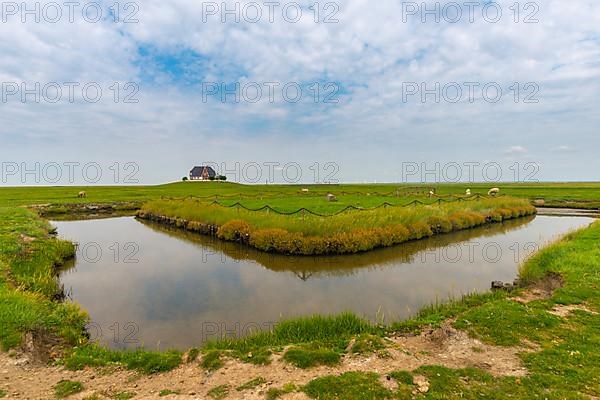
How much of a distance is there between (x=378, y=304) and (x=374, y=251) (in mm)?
8257

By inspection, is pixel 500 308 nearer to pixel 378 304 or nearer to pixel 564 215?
pixel 378 304

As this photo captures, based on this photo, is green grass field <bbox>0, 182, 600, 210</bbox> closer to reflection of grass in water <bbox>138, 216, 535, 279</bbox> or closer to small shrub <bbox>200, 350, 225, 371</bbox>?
reflection of grass in water <bbox>138, 216, 535, 279</bbox>

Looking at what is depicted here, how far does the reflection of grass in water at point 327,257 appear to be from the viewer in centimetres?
1623

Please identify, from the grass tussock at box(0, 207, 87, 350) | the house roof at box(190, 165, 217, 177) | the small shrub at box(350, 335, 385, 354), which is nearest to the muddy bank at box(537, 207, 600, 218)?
the small shrub at box(350, 335, 385, 354)

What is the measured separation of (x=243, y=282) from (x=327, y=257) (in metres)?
5.59

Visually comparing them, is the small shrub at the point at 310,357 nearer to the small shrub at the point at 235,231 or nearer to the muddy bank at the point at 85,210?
the small shrub at the point at 235,231

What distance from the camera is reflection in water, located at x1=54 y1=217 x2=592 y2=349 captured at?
33.4 feet

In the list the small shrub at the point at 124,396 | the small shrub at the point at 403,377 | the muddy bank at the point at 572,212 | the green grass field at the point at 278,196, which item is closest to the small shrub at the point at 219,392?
the small shrub at the point at 124,396

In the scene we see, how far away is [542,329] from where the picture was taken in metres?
7.62

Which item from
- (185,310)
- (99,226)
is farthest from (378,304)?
(99,226)

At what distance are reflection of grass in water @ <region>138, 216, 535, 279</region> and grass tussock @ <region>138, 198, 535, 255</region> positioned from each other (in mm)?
537

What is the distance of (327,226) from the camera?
63.6 feet

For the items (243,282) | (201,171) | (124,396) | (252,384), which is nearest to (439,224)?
(243,282)

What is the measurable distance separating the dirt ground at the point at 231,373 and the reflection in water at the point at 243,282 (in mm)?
2466
